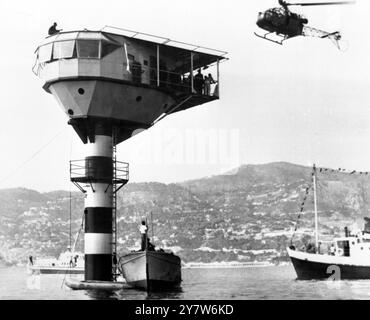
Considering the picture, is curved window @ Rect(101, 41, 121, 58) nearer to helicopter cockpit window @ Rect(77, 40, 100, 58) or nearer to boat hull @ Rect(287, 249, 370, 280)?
helicopter cockpit window @ Rect(77, 40, 100, 58)

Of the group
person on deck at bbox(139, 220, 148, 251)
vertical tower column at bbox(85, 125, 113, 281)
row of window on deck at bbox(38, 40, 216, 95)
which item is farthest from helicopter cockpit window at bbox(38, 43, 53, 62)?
person on deck at bbox(139, 220, 148, 251)

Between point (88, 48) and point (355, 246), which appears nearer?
point (88, 48)

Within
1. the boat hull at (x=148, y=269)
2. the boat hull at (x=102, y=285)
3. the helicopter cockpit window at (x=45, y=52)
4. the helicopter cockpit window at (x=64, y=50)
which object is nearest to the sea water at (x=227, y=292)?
the boat hull at (x=102, y=285)

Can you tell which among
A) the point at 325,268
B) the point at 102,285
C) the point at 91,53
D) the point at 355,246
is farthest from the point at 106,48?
the point at 325,268

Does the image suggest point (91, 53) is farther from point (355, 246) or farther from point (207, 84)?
point (355, 246)
